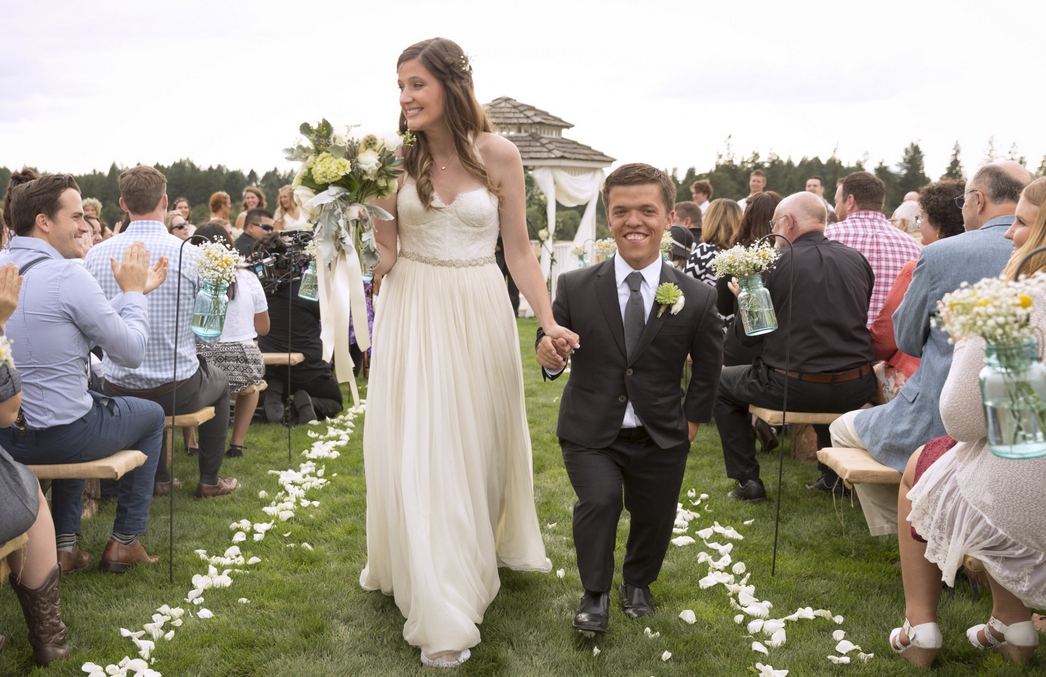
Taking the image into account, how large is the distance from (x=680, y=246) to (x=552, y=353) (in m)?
6.37

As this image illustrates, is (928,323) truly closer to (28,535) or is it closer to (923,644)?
(923,644)

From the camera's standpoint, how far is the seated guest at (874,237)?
6.20 meters

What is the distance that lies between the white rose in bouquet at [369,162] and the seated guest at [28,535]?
5.02ft

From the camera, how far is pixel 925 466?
10.7 feet

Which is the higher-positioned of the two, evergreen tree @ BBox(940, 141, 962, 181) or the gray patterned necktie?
evergreen tree @ BBox(940, 141, 962, 181)

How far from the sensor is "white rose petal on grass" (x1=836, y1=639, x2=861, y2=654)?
3.44m

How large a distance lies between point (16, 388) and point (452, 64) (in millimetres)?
2344

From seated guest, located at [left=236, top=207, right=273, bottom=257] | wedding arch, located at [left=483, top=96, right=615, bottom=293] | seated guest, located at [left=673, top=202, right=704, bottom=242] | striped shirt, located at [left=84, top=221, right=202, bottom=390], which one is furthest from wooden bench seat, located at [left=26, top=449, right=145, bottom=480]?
wedding arch, located at [left=483, top=96, right=615, bottom=293]

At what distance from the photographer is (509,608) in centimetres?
384

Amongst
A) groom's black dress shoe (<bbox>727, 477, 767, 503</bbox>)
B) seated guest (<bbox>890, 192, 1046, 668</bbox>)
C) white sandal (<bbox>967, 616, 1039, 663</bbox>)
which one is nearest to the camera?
seated guest (<bbox>890, 192, 1046, 668</bbox>)

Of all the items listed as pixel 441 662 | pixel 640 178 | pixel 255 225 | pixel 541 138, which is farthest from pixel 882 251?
pixel 541 138

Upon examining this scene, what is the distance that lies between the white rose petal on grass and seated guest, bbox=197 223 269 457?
16.8 ft

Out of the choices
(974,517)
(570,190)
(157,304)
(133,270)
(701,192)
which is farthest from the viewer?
(570,190)

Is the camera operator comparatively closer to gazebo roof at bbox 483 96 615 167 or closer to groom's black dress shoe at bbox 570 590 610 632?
groom's black dress shoe at bbox 570 590 610 632
